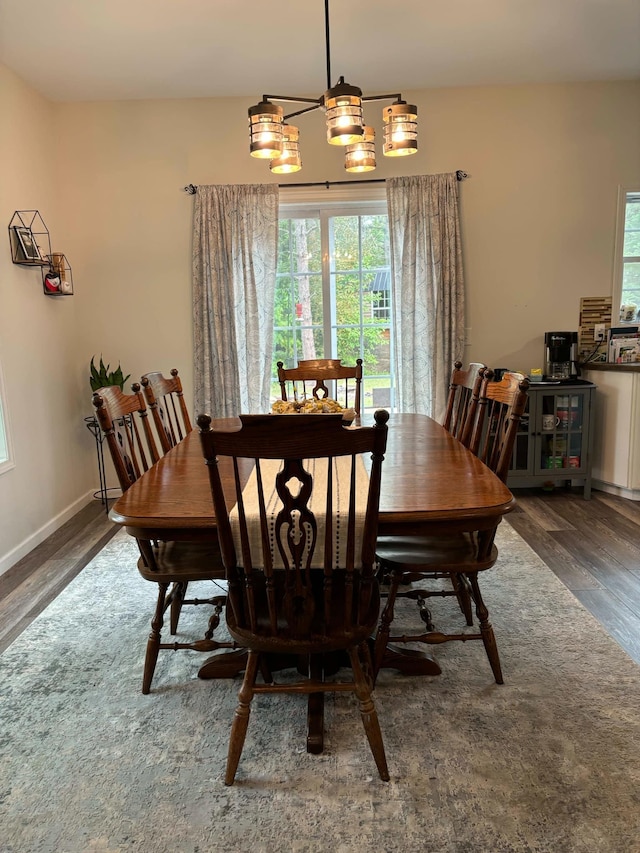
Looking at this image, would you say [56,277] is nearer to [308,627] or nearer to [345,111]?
[345,111]

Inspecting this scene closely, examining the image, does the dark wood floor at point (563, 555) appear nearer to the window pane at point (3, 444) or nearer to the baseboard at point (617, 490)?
the baseboard at point (617, 490)

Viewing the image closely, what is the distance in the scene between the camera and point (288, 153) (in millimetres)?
2367

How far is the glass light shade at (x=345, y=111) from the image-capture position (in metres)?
2.00

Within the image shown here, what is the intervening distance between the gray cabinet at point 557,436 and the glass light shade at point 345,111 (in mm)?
2467

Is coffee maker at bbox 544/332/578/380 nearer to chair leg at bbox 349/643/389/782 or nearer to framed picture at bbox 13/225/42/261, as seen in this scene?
chair leg at bbox 349/643/389/782

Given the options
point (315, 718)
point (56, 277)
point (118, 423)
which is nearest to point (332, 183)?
point (56, 277)

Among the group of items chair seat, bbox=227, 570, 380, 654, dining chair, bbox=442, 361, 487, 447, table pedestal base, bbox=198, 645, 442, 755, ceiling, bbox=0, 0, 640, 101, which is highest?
ceiling, bbox=0, 0, 640, 101

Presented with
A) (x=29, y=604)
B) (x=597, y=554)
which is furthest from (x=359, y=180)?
(x=29, y=604)

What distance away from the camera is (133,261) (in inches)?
165

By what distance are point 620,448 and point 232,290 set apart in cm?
283

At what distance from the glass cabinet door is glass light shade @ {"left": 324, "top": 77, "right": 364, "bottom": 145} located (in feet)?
8.35

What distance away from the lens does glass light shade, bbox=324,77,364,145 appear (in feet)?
6.55

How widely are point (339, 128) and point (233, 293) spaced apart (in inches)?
86.3

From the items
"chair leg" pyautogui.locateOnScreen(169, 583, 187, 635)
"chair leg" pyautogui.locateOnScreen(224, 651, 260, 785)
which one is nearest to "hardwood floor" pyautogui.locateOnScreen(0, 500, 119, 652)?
"chair leg" pyautogui.locateOnScreen(169, 583, 187, 635)
